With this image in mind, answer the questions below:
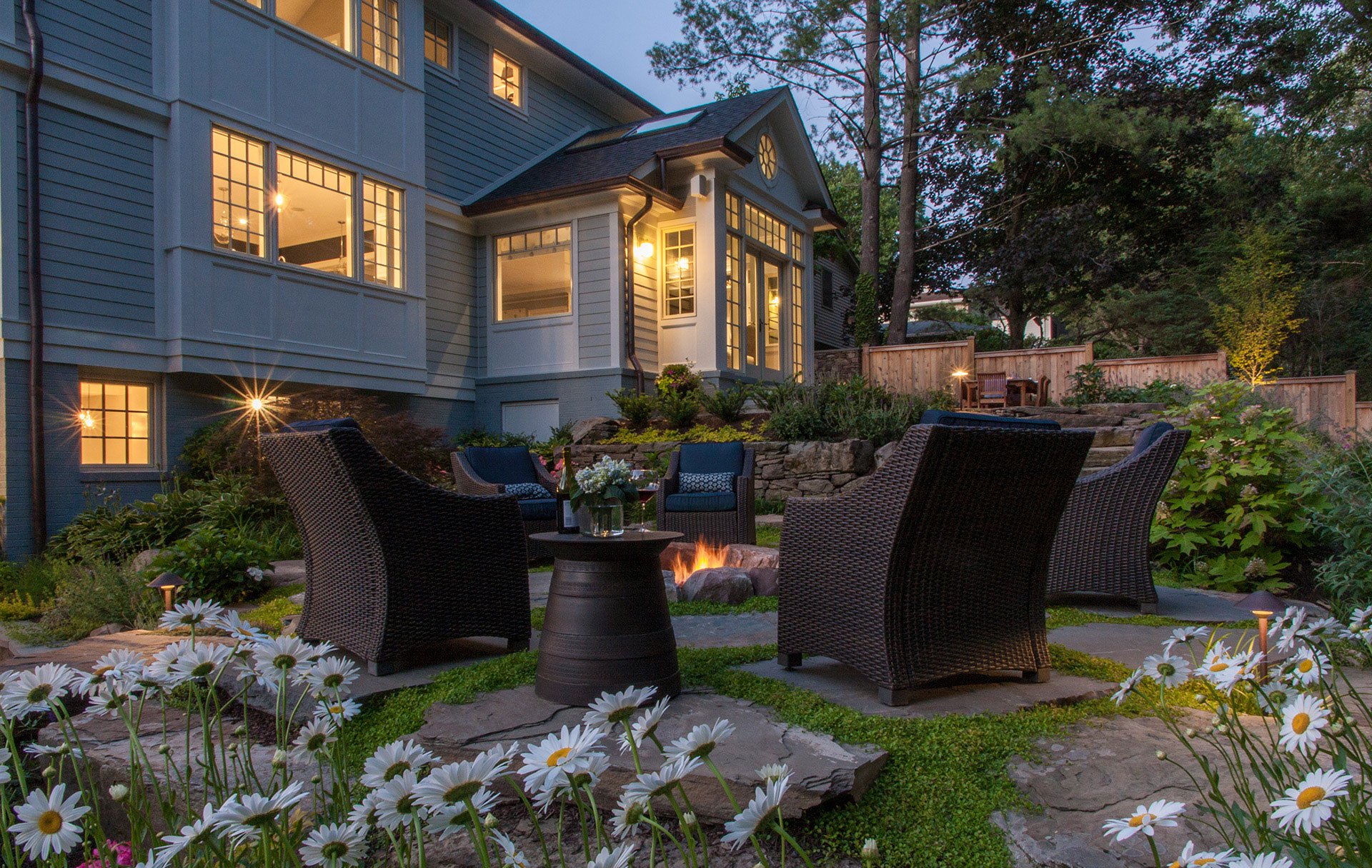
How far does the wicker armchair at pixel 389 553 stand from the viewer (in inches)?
118

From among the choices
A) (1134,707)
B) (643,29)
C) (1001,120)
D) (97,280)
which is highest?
(643,29)

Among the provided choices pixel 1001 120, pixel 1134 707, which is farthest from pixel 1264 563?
pixel 1001 120

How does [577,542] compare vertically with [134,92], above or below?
below

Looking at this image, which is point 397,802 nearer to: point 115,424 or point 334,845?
point 334,845

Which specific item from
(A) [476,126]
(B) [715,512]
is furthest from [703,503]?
(A) [476,126]

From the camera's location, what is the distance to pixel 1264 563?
4730mm

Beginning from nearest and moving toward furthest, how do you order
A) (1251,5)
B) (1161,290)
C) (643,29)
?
(1251,5) → (1161,290) → (643,29)

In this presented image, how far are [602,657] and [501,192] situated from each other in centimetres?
1022

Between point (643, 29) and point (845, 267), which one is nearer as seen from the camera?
point (845, 267)

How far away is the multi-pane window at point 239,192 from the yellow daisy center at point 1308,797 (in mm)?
9108

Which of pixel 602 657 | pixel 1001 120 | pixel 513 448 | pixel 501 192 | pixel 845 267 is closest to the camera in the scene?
pixel 602 657

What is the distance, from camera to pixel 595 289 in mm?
11125

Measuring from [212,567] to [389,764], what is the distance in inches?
199

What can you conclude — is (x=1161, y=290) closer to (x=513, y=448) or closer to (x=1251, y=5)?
(x=1251, y=5)
